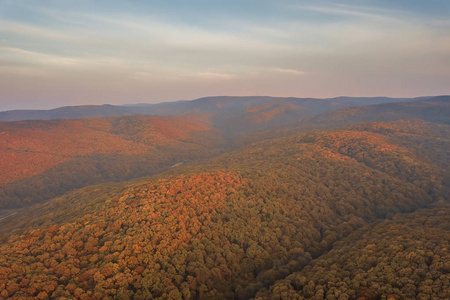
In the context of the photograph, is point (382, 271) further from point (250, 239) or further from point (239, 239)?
point (239, 239)

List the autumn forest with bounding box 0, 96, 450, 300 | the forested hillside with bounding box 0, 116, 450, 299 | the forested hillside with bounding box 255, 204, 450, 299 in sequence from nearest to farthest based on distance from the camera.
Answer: the forested hillside with bounding box 255, 204, 450, 299
the autumn forest with bounding box 0, 96, 450, 300
the forested hillside with bounding box 0, 116, 450, 299

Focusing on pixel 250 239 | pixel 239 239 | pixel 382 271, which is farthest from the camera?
pixel 250 239

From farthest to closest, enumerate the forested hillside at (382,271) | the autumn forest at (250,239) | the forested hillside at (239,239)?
the forested hillside at (239,239)
the autumn forest at (250,239)
the forested hillside at (382,271)

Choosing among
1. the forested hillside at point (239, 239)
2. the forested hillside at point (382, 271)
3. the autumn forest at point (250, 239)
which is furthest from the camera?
the forested hillside at point (239, 239)

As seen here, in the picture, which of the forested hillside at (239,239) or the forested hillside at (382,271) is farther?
the forested hillside at (239,239)

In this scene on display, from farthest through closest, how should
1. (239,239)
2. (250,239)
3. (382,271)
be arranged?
(250,239) < (239,239) < (382,271)

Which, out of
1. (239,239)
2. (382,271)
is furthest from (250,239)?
(382,271)

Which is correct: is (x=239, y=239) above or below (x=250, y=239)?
above

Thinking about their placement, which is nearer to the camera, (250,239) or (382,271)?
(382,271)
